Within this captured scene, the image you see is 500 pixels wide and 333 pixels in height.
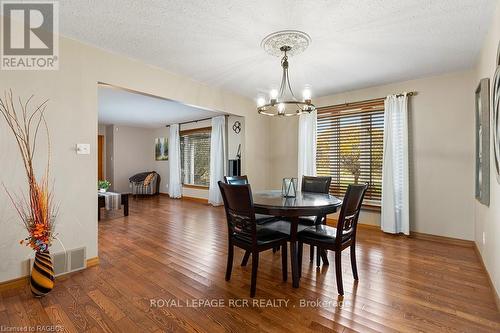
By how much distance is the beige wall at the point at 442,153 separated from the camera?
348 centimetres

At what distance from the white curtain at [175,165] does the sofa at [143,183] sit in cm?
91

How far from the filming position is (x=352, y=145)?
14.6ft

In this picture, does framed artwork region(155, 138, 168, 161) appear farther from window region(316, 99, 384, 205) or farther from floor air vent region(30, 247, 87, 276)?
floor air vent region(30, 247, 87, 276)

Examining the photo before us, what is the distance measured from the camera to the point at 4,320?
1.79 meters

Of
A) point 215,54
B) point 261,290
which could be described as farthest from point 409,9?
point 261,290

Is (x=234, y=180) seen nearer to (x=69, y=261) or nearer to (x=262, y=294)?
(x=262, y=294)

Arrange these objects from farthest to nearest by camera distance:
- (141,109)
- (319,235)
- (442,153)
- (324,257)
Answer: (141,109) < (442,153) < (324,257) < (319,235)

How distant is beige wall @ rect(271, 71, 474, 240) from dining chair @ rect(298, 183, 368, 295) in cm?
220

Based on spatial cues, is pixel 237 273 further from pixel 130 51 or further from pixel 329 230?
pixel 130 51

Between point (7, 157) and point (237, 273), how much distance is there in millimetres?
2358

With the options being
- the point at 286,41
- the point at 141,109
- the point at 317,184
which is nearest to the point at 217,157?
the point at 141,109

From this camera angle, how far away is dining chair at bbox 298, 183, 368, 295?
6.95 feet

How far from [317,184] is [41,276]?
3.10 metres
